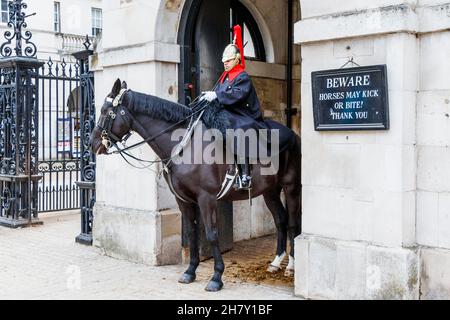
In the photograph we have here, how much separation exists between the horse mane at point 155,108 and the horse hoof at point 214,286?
192cm

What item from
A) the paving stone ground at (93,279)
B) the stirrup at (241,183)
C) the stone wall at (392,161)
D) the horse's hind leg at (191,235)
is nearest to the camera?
the stone wall at (392,161)

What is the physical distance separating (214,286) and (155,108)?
7.02 ft

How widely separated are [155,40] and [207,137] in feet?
6.25

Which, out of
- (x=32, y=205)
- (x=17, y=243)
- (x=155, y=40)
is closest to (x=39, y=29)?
(x=32, y=205)

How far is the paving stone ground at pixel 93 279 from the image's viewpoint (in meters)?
6.54

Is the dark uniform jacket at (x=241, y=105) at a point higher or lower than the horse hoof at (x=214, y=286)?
higher

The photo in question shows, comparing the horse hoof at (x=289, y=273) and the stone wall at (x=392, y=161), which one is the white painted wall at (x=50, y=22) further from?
the stone wall at (x=392, y=161)

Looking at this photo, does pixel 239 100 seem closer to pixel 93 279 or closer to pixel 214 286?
pixel 214 286

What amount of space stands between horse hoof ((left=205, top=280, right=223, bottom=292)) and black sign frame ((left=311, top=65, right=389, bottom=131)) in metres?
2.12

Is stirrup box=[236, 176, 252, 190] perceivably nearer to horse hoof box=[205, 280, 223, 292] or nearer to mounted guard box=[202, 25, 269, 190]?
mounted guard box=[202, 25, 269, 190]

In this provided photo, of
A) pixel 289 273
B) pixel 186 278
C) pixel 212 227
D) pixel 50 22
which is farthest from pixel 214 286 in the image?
pixel 50 22

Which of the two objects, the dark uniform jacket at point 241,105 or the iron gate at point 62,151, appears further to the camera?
the iron gate at point 62,151

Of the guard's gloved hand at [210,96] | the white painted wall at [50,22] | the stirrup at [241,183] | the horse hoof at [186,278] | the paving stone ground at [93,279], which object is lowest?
the paving stone ground at [93,279]

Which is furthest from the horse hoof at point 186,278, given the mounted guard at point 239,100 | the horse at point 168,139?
the mounted guard at point 239,100
